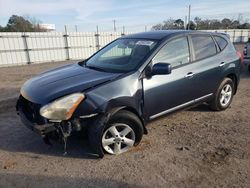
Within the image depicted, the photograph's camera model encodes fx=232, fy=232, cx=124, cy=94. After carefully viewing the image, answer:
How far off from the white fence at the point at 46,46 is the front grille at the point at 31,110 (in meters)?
12.4

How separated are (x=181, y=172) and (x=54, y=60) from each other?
1504 cm

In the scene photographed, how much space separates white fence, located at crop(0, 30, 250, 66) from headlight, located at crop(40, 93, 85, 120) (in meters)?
13.2

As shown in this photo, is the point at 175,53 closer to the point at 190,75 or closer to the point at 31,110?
the point at 190,75

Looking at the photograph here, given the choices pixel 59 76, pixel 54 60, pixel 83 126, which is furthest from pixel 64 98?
pixel 54 60

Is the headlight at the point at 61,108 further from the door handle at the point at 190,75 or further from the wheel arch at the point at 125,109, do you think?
the door handle at the point at 190,75

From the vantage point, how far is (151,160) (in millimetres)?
3195

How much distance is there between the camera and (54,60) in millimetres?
16422

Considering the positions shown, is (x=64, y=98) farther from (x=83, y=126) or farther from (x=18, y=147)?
(x=18, y=147)

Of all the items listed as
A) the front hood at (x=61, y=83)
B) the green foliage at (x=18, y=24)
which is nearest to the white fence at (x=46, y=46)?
the front hood at (x=61, y=83)

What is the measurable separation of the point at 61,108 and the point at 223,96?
11.6ft

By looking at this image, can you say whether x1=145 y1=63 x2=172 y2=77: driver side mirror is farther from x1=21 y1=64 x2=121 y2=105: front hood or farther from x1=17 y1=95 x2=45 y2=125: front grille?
x1=17 y1=95 x2=45 y2=125: front grille

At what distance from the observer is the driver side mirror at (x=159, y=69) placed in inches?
131

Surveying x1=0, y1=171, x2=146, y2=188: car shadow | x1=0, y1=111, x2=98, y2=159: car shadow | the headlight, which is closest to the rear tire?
x1=0, y1=111, x2=98, y2=159: car shadow

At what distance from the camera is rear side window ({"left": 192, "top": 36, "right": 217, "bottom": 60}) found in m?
4.22
